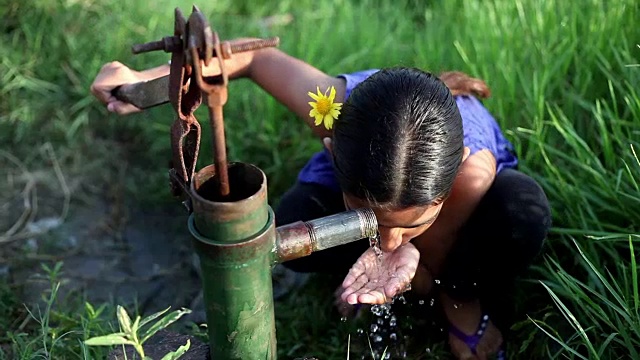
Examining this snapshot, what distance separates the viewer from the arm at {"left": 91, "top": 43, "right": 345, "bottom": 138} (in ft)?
5.98

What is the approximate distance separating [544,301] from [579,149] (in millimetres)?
425

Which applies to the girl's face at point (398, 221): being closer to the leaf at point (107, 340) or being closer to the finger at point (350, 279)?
the finger at point (350, 279)

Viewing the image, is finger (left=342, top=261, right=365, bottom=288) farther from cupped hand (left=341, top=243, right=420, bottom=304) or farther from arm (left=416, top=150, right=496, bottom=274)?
arm (left=416, top=150, right=496, bottom=274)

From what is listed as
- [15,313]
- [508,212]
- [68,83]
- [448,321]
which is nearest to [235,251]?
[508,212]

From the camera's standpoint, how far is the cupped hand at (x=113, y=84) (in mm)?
1775

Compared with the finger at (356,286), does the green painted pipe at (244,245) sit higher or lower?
higher

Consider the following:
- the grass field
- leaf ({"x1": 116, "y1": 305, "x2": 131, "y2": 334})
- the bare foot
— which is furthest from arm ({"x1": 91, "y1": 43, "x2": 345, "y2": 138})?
leaf ({"x1": 116, "y1": 305, "x2": 131, "y2": 334})

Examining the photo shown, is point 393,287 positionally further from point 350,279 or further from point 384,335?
point 384,335

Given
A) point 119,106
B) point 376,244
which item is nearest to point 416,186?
point 376,244

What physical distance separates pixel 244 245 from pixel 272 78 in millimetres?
905

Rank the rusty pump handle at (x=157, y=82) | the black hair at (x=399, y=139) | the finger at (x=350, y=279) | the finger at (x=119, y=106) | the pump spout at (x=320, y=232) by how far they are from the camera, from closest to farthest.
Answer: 1. the rusty pump handle at (x=157, y=82)
2. the pump spout at (x=320, y=232)
3. the black hair at (x=399, y=139)
4. the finger at (x=350, y=279)
5. the finger at (x=119, y=106)

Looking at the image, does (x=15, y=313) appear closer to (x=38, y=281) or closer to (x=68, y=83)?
(x=38, y=281)

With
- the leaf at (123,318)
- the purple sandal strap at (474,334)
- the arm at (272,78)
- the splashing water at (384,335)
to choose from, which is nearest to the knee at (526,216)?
the purple sandal strap at (474,334)

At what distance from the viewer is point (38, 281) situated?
2.18 metres
